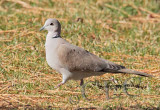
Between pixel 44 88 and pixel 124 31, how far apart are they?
124 inches

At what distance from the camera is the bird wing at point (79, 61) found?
505 centimetres

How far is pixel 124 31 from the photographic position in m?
7.84

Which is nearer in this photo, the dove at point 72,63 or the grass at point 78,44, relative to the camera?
the grass at point 78,44

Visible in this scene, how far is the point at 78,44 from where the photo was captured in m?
7.01

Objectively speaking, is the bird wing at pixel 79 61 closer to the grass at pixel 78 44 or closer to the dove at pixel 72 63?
the dove at pixel 72 63

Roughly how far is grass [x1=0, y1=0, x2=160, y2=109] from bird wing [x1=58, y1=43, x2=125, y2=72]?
28 cm

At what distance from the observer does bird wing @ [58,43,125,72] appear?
5.05 meters

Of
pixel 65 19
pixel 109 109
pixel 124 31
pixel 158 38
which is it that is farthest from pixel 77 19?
pixel 109 109

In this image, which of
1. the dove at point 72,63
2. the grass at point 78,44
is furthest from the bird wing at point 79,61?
the grass at point 78,44

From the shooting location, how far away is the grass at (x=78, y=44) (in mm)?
4660

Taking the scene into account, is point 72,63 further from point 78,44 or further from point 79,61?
point 78,44

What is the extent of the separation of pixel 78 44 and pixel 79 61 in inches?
75.8

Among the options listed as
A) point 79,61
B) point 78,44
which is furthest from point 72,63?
point 78,44

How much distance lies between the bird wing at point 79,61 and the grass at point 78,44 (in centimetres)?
28
